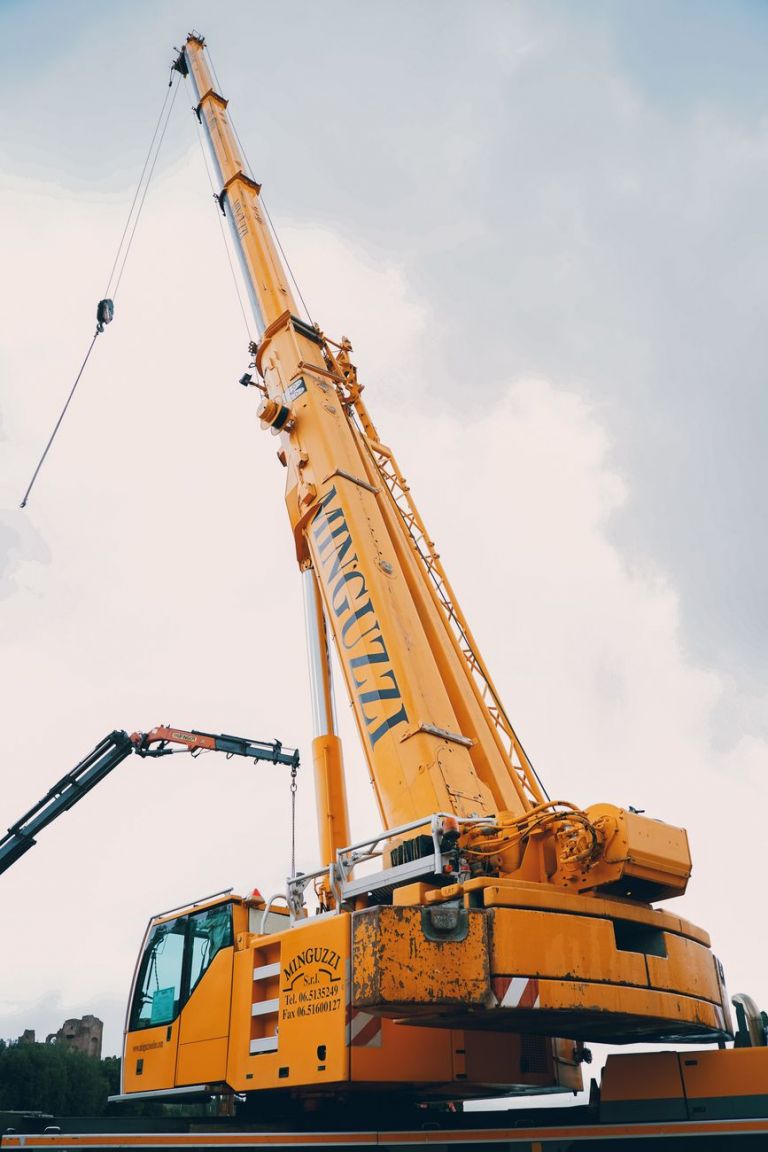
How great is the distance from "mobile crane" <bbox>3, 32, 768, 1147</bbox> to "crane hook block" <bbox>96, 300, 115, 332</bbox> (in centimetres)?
731

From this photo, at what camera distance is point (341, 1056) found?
6.59 metres

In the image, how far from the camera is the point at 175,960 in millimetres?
8836

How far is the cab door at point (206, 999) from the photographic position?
7852mm

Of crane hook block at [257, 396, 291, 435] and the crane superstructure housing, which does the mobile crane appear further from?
crane hook block at [257, 396, 291, 435]

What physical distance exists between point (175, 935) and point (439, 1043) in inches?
115

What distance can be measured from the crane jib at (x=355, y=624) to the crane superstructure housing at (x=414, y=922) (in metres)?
0.02

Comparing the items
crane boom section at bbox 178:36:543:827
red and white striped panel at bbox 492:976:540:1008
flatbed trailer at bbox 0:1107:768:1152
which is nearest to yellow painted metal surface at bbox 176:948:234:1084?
flatbed trailer at bbox 0:1107:768:1152

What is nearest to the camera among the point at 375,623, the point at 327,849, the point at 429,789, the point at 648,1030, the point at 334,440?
the point at 648,1030

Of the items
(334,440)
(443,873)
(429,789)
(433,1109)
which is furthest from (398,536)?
(433,1109)

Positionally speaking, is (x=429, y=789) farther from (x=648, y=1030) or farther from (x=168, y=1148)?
(x=168, y=1148)

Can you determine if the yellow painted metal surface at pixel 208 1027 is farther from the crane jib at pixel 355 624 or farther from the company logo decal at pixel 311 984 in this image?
the crane jib at pixel 355 624

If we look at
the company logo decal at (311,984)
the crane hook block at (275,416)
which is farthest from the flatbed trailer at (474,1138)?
the crane hook block at (275,416)

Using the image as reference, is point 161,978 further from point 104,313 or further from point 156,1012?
point 104,313

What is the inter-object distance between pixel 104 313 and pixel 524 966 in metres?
12.9
